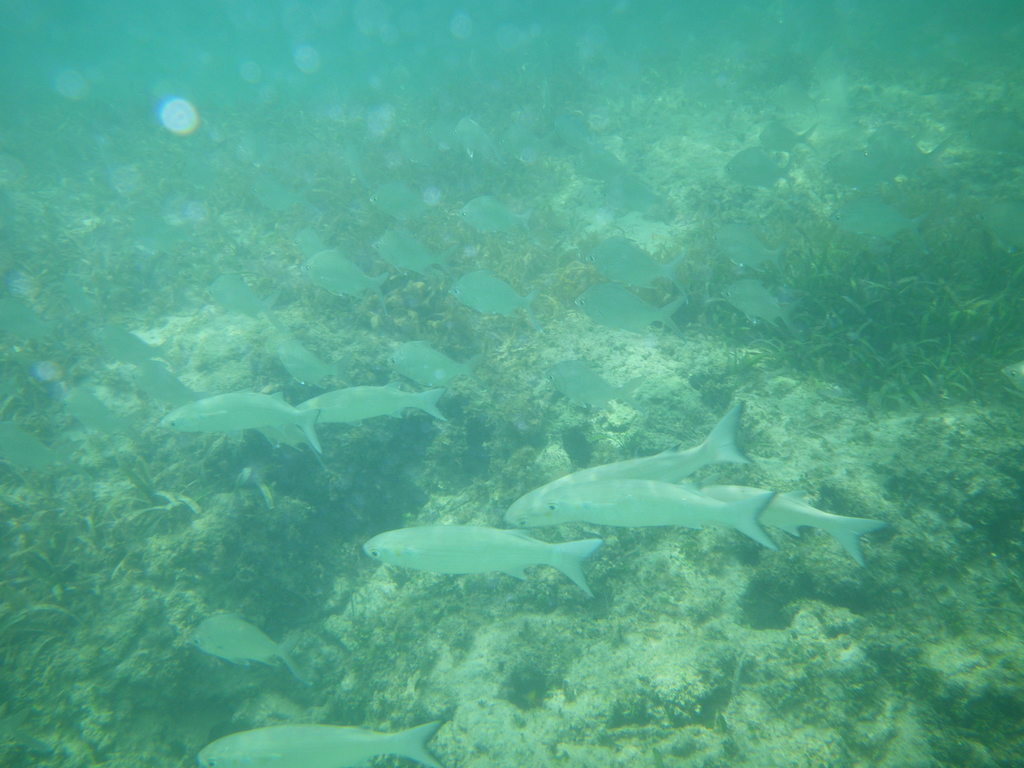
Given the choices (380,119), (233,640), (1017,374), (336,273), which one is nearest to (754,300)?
(1017,374)

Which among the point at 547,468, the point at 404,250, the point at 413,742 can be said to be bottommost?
the point at 413,742

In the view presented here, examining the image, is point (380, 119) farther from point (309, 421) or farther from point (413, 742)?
point (413, 742)

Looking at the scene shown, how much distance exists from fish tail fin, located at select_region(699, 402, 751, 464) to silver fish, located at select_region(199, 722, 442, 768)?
289 cm

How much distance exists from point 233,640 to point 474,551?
107 inches

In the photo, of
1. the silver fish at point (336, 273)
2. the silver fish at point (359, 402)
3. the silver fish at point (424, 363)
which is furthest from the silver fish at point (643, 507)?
the silver fish at point (336, 273)

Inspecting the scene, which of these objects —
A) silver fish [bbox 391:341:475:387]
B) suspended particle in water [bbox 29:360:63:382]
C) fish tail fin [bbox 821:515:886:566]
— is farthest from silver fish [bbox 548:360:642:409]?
suspended particle in water [bbox 29:360:63:382]

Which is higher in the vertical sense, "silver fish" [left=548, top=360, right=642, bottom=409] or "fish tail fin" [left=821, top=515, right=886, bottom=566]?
"silver fish" [left=548, top=360, right=642, bottom=409]

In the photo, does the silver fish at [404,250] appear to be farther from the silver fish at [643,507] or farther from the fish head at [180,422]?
the silver fish at [643,507]

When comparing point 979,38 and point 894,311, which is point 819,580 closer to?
point 894,311

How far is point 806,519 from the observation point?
11.4 ft

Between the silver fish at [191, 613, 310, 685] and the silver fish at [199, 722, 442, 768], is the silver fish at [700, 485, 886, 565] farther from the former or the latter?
the silver fish at [191, 613, 310, 685]

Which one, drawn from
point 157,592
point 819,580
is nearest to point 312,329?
point 157,592

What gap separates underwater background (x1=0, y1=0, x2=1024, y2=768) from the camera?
3.59 meters

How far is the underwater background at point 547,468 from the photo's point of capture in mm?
3594
